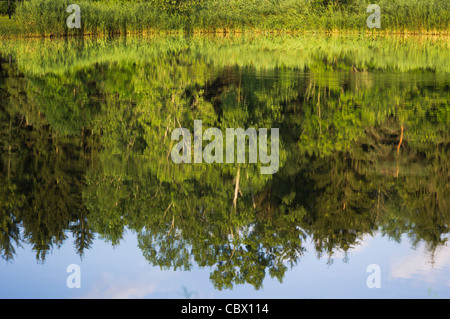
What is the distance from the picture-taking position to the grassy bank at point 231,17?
116ft

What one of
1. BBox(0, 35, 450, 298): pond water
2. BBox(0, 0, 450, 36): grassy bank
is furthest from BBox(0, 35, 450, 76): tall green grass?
BBox(0, 35, 450, 298): pond water

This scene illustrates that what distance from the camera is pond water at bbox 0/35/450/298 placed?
20.0ft

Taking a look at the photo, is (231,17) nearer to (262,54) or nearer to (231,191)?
(262,54)

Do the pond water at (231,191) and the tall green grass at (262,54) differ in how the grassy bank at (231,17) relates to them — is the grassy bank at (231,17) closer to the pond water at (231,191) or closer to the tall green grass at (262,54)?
the tall green grass at (262,54)

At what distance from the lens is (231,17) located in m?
41.8

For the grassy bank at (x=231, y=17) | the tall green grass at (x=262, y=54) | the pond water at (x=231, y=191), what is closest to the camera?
the pond water at (x=231, y=191)

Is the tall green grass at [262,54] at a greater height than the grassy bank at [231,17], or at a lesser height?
lesser

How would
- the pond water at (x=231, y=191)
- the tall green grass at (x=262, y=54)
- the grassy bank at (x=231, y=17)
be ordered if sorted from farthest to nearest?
1. the grassy bank at (x=231, y=17)
2. the tall green grass at (x=262, y=54)
3. the pond water at (x=231, y=191)

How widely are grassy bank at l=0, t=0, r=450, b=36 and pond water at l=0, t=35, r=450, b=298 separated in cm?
1958

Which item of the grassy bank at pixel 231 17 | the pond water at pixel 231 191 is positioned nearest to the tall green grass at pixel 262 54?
the grassy bank at pixel 231 17

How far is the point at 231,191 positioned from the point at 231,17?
1363 inches

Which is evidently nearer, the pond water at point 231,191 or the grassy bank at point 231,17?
the pond water at point 231,191

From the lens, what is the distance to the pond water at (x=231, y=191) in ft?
A: 20.0

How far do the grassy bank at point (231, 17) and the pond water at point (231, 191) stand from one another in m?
19.6
